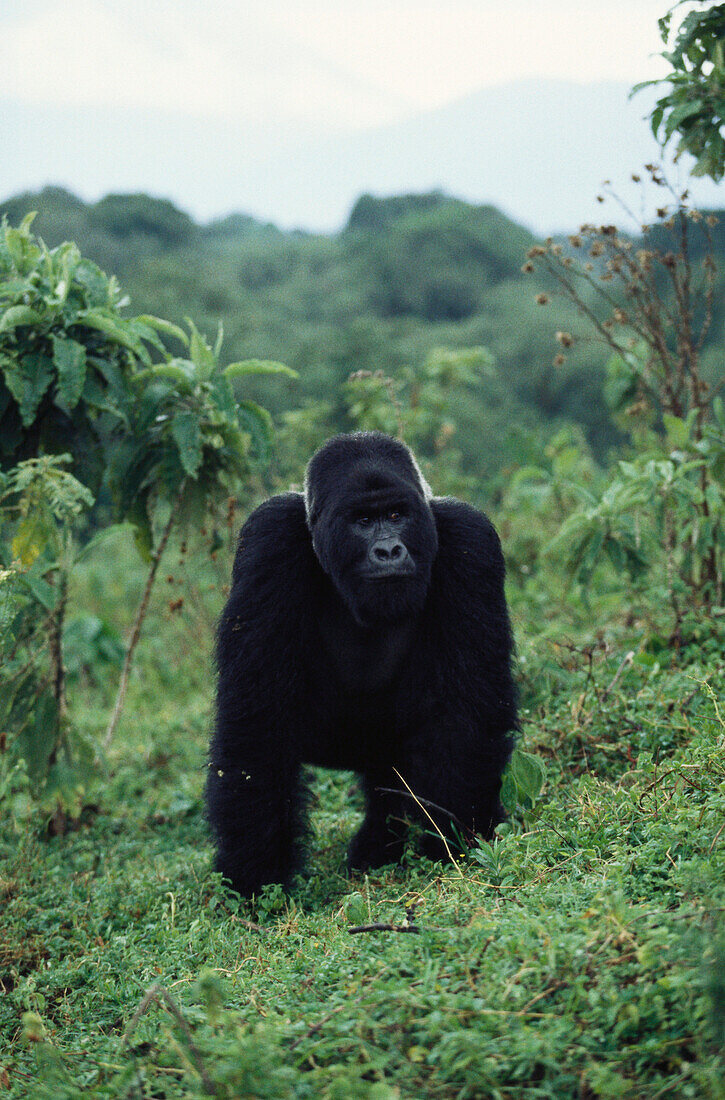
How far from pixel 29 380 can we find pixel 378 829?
2226mm

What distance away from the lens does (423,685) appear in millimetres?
3617

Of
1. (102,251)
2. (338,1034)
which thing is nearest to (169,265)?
(102,251)

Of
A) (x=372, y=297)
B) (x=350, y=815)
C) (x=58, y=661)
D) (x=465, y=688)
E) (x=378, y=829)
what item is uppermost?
(x=372, y=297)

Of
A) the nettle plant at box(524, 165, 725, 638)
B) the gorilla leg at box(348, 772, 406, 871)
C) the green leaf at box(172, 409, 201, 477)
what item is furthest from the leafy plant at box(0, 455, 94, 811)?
the nettle plant at box(524, 165, 725, 638)

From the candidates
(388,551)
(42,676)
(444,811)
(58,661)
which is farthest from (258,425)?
(444,811)

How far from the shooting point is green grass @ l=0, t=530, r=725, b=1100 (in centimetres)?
194

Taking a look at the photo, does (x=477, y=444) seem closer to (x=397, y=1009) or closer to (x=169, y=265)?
(x=169, y=265)

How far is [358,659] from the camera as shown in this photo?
3713 mm

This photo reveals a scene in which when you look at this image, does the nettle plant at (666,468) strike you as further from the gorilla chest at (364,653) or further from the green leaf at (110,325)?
the green leaf at (110,325)

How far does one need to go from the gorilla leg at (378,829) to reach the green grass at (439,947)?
11cm

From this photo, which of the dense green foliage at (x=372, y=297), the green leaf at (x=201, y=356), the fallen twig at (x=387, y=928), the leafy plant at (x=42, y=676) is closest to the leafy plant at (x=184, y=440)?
the green leaf at (x=201, y=356)

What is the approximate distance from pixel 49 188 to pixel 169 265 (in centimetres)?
603

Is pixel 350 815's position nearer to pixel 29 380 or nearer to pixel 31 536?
pixel 31 536

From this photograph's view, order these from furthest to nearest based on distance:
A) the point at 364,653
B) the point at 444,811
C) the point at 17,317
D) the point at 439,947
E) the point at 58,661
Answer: the point at 58,661, the point at 17,317, the point at 364,653, the point at 444,811, the point at 439,947
